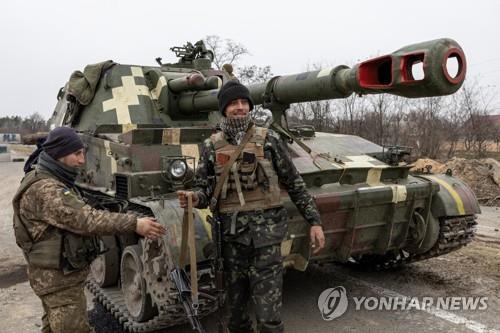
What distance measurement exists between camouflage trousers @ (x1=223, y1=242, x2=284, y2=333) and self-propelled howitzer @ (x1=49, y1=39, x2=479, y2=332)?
0.36 m

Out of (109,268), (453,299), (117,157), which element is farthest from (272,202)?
(453,299)

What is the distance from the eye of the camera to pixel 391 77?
10.2 feet

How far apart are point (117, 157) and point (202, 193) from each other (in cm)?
173

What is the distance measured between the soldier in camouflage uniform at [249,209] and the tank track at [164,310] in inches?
17.2

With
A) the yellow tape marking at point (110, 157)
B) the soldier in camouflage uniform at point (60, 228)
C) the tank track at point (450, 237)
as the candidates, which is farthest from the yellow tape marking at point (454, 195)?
the soldier in camouflage uniform at point (60, 228)

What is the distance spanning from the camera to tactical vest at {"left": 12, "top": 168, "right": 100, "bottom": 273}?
2951 millimetres

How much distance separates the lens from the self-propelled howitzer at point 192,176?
141 inches

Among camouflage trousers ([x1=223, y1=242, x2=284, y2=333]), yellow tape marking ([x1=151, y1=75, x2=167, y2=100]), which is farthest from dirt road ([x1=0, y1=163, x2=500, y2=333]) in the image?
yellow tape marking ([x1=151, y1=75, x2=167, y2=100])

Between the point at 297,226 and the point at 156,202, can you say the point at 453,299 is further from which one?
the point at 156,202

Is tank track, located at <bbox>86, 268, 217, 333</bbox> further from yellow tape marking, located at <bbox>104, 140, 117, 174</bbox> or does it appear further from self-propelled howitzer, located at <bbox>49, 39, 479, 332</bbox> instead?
yellow tape marking, located at <bbox>104, 140, 117, 174</bbox>

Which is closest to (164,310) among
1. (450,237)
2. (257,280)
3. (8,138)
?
(257,280)

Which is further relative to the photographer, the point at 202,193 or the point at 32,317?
the point at 32,317

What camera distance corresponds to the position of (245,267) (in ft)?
11.3

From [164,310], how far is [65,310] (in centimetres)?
101
